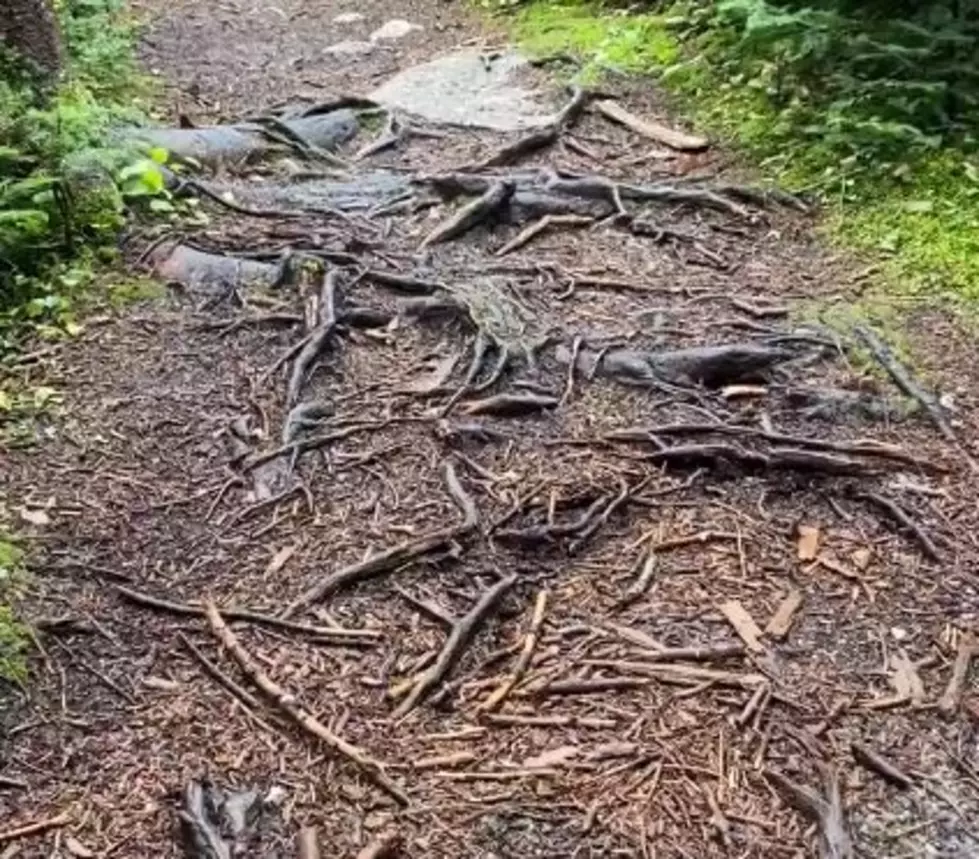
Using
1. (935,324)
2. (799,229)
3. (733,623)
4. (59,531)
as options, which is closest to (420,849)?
(733,623)

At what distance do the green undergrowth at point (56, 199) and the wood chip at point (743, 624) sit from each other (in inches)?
142

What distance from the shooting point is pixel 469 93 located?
1010 centimetres

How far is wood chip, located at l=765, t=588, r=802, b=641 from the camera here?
418 centimetres

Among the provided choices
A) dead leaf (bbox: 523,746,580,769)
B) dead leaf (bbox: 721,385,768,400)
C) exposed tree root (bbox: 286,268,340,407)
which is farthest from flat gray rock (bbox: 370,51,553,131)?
dead leaf (bbox: 523,746,580,769)

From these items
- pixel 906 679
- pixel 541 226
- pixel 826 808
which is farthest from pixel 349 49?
pixel 826 808

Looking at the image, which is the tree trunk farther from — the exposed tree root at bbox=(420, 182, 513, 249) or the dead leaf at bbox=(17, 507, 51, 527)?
the dead leaf at bbox=(17, 507, 51, 527)

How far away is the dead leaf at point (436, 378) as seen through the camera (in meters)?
5.65

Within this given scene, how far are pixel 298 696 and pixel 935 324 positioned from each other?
369cm

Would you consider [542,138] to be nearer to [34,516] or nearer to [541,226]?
[541,226]

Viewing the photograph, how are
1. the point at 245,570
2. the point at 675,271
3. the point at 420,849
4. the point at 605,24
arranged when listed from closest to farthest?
1. the point at 420,849
2. the point at 245,570
3. the point at 675,271
4. the point at 605,24

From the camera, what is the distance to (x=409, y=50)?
459 inches

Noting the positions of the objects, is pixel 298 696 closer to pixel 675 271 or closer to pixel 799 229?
pixel 675 271

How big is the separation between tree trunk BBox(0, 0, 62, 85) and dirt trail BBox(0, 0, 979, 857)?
80.3 inches

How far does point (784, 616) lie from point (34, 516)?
2.80 m
